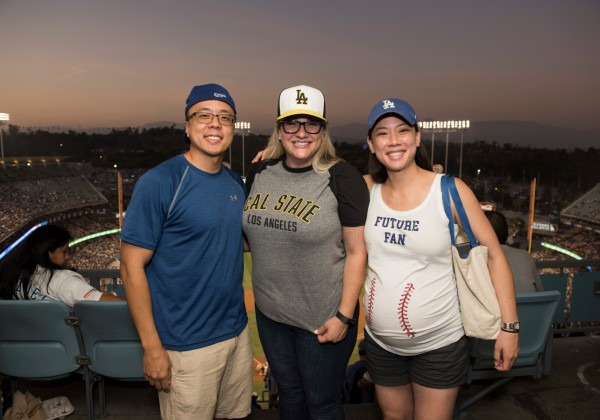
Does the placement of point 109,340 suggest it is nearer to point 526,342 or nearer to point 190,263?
point 190,263

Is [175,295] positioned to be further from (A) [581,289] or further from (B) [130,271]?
(A) [581,289]

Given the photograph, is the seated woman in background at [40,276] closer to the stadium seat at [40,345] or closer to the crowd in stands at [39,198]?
the stadium seat at [40,345]

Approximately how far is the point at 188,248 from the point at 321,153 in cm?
73

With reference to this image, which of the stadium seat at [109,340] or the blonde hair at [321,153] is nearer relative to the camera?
the blonde hair at [321,153]

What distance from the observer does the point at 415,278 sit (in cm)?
182

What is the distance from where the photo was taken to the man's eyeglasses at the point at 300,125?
1.98m

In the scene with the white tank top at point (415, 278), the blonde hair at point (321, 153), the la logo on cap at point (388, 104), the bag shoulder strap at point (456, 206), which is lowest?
the white tank top at point (415, 278)

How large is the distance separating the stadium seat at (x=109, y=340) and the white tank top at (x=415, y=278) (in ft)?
4.79

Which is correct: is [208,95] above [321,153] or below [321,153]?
above

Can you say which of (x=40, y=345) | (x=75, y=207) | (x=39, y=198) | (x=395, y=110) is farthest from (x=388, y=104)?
(x=75, y=207)

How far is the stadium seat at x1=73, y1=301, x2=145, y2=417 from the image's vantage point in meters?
2.45

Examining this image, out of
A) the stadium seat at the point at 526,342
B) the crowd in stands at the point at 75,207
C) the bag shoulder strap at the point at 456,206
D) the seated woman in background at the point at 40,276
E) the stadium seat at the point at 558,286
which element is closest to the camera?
the bag shoulder strap at the point at 456,206

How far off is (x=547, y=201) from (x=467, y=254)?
7386cm

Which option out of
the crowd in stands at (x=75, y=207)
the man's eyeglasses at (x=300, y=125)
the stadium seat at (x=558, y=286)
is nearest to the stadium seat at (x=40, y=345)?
the man's eyeglasses at (x=300, y=125)
